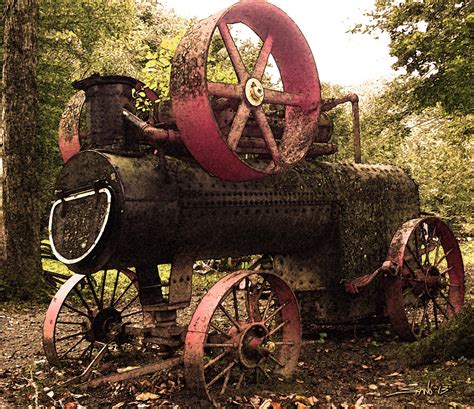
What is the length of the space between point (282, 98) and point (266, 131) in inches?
15.7

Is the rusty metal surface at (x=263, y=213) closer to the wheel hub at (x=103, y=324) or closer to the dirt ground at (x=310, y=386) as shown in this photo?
the dirt ground at (x=310, y=386)

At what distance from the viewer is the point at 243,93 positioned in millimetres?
4277

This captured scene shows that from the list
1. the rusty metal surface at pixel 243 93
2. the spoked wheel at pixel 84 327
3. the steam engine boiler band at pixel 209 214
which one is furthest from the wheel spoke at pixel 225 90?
the spoked wheel at pixel 84 327

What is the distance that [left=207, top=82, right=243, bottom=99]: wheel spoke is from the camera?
4.06m

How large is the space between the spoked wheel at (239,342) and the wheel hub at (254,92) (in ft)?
4.62

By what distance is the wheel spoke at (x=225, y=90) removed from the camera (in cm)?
406

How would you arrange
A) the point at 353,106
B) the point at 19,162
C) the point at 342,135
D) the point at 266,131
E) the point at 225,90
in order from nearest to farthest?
the point at 225,90 < the point at 266,131 < the point at 353,106 < the point at 19,162 < the point at 342,135

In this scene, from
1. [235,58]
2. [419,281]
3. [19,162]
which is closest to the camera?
[235,58]

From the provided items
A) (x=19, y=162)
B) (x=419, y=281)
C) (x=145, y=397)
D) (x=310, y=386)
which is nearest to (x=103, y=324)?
(x=145, y=397)

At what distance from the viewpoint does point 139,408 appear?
13.1ft

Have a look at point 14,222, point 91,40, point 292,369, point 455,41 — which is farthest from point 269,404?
point 91,40

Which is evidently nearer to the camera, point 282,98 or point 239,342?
point 239,342

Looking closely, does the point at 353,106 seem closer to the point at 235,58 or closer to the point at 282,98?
the point at 282,98

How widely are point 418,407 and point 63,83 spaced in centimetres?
1343
